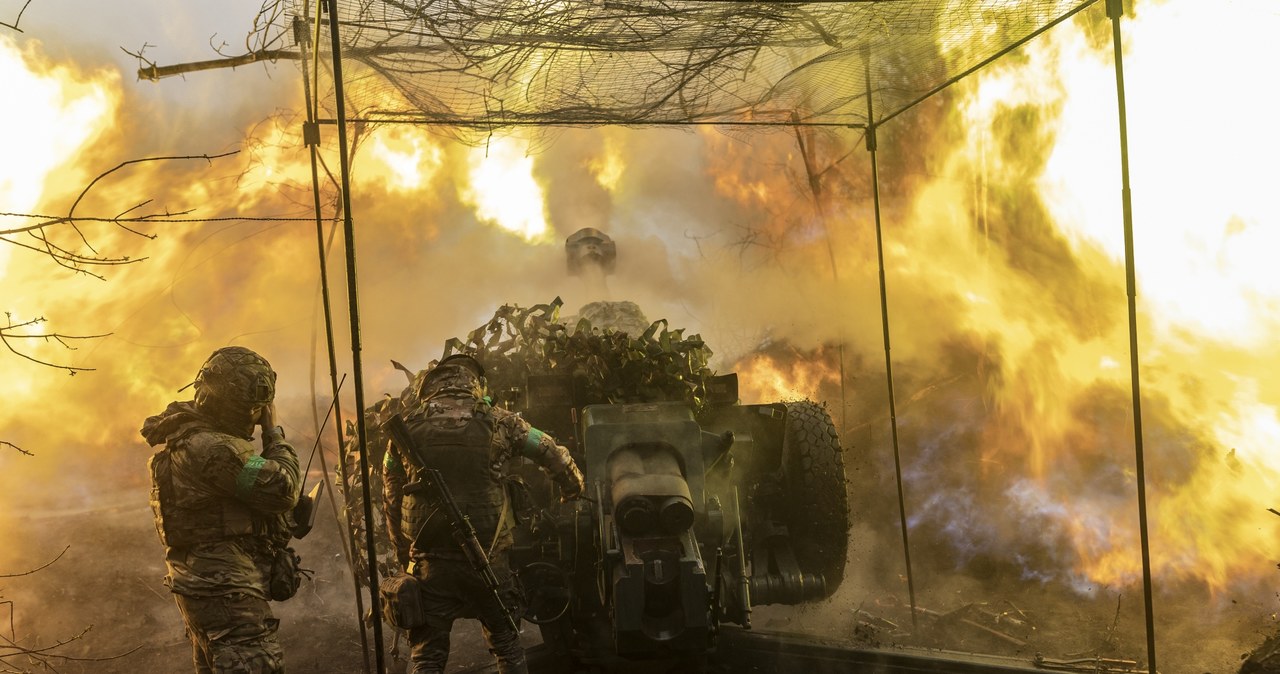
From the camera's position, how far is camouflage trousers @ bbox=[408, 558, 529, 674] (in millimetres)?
6129

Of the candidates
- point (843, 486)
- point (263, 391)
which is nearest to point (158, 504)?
point (263, 391)

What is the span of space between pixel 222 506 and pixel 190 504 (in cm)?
17

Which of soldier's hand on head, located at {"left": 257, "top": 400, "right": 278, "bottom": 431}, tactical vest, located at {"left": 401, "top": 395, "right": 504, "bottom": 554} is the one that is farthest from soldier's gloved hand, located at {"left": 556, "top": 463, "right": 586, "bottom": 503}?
soldier's hand on head, located at {"left": 257, "top": 400, "right": 278, "bottom": 431}

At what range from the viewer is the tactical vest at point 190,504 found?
5.07 meters

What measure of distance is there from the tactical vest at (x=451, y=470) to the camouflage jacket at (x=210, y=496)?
110 centimetres

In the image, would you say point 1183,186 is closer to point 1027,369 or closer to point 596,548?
point 1027,369

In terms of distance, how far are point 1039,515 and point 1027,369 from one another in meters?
1.91

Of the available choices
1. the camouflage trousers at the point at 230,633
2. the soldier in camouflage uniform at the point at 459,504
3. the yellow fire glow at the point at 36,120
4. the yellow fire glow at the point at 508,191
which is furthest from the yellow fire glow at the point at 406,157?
the camouflage trousers at the point at 230,633

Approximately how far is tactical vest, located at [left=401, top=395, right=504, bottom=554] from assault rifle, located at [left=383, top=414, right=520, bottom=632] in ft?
0.18

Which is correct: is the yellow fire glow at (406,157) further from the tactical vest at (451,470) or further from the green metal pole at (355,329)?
the green metal pole at (355,329)

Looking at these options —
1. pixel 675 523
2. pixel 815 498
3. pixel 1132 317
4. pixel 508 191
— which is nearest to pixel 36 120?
pixel 508 191

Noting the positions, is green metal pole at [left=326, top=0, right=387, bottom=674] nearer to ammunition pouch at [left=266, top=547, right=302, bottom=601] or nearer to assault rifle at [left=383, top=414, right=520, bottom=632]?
ammunition pouch at [left=266, top=547, right=302, bottom=601]

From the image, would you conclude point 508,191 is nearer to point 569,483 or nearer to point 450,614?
point 569,483

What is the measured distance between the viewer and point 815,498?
8031mm
